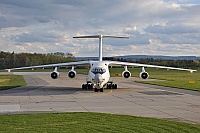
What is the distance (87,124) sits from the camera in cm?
1277

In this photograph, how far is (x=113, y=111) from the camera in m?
17.1

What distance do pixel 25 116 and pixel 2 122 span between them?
1696 mm

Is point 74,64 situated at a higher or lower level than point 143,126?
higher

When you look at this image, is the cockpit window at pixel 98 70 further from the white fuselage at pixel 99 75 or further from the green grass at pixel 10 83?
the green grass at pixel 10 83

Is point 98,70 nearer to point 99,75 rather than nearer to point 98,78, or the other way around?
point 99,75

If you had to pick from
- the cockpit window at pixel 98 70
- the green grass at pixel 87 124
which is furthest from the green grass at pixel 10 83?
the green grass at pixel 87 124

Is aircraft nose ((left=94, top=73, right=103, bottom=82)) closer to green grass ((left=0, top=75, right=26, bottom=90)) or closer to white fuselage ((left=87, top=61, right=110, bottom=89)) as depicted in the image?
white fuselage ((left=87, top=61, right=110, bottom=89))

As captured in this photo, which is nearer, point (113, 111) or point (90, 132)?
point (90, 132)

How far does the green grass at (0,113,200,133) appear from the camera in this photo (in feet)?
38.2

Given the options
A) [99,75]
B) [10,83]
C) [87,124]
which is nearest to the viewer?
[87,124]

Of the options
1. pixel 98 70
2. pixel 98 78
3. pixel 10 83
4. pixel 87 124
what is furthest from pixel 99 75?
pixel 10 83

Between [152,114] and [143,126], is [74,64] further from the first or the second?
[143,126]

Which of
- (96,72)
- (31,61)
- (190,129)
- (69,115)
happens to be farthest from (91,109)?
(31,61)

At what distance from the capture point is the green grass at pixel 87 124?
459 inches
